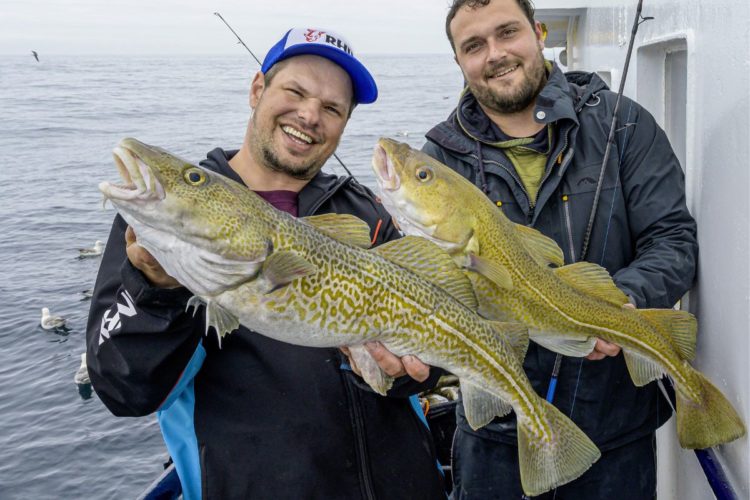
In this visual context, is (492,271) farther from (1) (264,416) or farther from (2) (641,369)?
(1) (264,416)

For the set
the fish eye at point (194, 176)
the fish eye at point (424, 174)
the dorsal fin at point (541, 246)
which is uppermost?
the fish eye at point (194, 176)

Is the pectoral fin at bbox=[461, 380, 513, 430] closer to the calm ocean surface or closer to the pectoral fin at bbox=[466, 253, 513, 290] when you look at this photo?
the pectoral fin at bbox=[466, 253, 513, 290]

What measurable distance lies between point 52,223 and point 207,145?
1103 centimetres

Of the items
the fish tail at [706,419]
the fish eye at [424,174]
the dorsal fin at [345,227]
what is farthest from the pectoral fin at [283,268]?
the fish tail at [706,419]

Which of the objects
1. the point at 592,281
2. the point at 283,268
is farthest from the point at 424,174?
the point at 283,268

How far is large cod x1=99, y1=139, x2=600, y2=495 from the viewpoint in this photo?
235 cm

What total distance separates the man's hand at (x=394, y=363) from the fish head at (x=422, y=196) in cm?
67

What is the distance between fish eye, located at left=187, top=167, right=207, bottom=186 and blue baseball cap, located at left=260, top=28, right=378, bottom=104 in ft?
4.27

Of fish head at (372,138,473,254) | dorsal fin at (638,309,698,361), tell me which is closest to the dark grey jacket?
dorsal fin at (638,309,698,361)

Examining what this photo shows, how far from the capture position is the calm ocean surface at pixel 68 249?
899 centimetres

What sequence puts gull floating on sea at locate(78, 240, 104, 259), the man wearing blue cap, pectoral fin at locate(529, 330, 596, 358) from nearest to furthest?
→ the man wearing blue cap < pectoral fin at locate(529, 330, 596, 358) < gull floating on sea at locate(78, 240, 104, 259)

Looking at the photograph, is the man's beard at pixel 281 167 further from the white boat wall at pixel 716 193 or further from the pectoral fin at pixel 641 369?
the white boat wall at pixel 716 193

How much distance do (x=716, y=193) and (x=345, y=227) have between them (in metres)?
1.78

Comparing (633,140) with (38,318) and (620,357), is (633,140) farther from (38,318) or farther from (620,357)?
(38,318)
